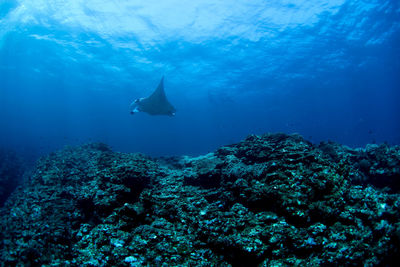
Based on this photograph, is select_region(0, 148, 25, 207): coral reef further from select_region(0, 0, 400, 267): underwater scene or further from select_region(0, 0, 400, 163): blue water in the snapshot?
select_region(0, 0, 400, 163): blue water

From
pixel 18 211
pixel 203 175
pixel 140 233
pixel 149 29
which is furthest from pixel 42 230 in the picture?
pixel 149 29

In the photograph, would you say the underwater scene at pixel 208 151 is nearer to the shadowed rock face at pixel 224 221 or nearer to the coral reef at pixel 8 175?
the shadowed rock face at pixel 224 221

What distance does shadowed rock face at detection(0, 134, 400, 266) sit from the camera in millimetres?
2797

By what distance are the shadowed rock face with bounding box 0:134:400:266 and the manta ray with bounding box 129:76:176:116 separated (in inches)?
342

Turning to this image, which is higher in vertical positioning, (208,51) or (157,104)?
(208,51)

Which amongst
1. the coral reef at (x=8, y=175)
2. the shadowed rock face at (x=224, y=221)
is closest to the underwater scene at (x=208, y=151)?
the shadowed rock face at (x=224, y=221)

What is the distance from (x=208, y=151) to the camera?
87.0 feet

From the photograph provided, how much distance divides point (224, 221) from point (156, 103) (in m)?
12.0

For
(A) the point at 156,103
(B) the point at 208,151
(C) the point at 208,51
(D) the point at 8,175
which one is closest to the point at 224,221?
(A) the point at 156,103

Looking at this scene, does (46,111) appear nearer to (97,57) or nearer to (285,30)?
(97,57)

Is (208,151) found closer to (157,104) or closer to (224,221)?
(157,104)

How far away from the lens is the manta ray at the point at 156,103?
13828 mm

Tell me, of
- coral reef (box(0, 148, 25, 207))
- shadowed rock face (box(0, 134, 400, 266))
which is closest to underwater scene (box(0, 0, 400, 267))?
shadowed rock face (box(0, 134, 400, 266))

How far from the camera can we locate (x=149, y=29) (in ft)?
77.9
